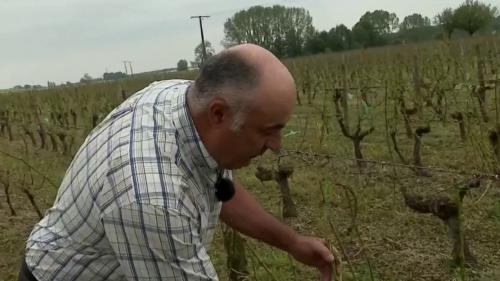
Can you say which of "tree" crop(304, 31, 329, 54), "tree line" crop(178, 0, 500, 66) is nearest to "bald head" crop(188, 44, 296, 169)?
"tree line" crop(178, 0, 500, 66)

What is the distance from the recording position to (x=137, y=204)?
4.80ft

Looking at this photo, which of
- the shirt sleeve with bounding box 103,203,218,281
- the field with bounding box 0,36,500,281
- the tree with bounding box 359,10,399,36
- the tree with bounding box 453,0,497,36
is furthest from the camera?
the tree with bounding box 359,10,399,36

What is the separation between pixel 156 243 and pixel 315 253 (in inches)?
32.6

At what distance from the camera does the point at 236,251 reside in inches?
159

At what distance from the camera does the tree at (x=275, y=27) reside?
119 ft

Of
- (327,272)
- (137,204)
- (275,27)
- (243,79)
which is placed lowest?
(327,272)

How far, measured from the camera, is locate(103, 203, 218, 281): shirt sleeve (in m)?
1.47

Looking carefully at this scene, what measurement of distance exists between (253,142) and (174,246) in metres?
0.33

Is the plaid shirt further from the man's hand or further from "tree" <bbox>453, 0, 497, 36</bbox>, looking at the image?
"tree" <bbox>453, 0, 497, 36</bbox>

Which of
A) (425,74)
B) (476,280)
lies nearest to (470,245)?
(476,280)

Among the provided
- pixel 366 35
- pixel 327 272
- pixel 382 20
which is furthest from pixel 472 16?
pixel 327 272

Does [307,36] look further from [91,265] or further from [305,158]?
[91,265]

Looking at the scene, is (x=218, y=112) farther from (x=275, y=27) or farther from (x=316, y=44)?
(x=275, y=27)

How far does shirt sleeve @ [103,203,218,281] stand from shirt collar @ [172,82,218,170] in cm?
16
